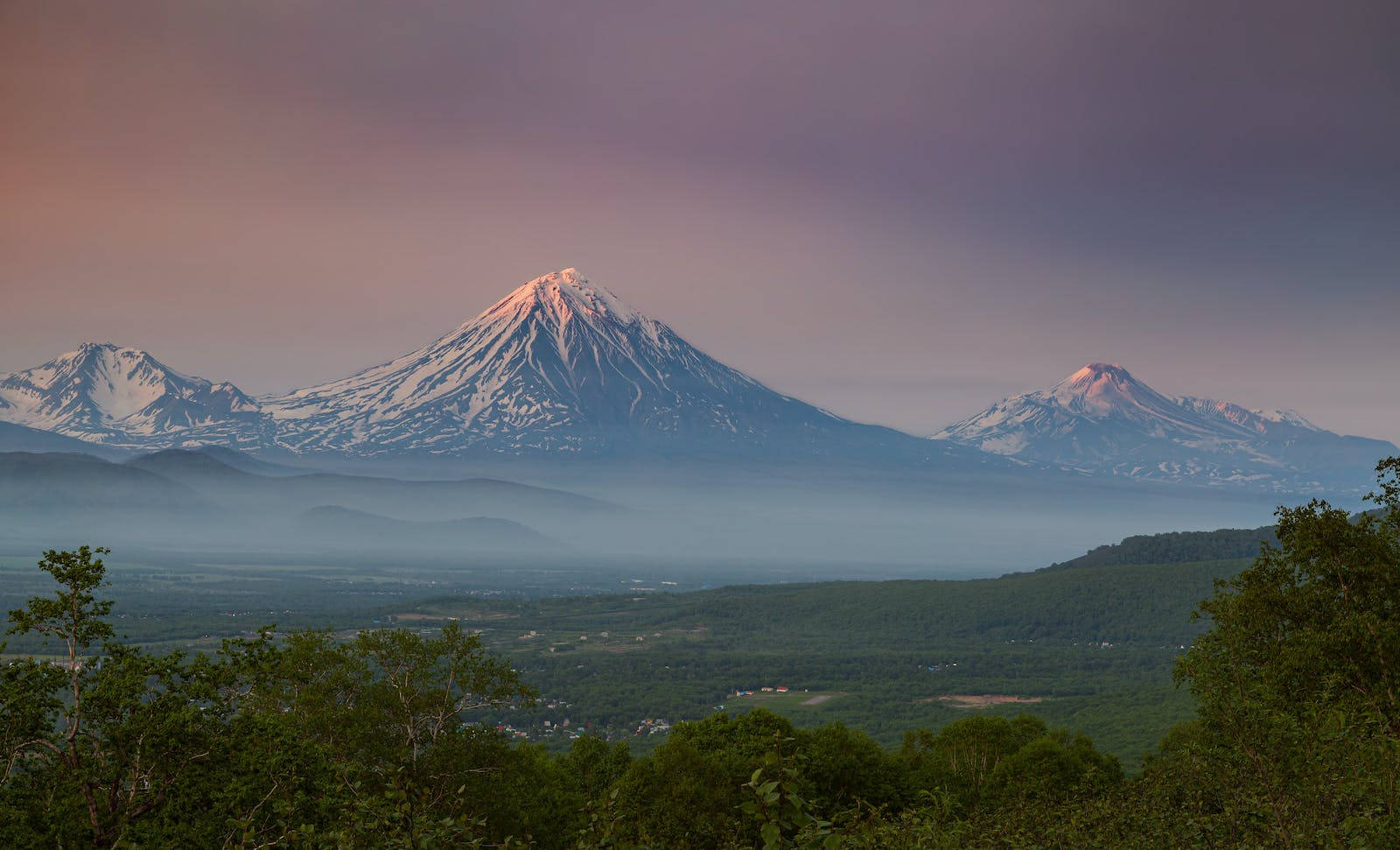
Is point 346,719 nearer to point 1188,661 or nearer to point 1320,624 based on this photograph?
point 1188,661

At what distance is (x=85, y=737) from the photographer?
79.8 ft

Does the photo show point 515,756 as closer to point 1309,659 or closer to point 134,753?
point 134,753

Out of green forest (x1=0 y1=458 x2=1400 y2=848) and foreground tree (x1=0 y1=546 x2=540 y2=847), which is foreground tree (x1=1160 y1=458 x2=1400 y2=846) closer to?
green forest (x1=0 y1=458 x2=1400 y2=848)

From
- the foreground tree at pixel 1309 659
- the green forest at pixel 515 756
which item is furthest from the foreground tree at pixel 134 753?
the foreground tree at pixel 1309 659

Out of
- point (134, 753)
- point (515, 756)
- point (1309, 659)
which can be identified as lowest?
point (515, 756)

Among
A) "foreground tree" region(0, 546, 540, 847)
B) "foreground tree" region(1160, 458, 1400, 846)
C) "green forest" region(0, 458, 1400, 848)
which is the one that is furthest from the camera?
"foreground tree" region(0, 546, 540, 847)

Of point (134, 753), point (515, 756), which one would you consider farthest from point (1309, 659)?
point (134, 753)

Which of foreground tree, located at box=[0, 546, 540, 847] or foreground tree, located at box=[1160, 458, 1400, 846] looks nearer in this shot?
foreground tree, located at box=[1160, 458, 1400, 846]

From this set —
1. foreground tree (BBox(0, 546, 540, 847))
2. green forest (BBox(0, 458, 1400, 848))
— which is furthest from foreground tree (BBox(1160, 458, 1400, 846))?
foreground tree (BBox(0, 546, 540, 847))

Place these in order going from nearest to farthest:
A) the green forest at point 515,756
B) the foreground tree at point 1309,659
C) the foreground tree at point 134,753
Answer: the green forest at point 515,756 → the foreground tree at point 1309,659 → the foreground tree at point 134,753

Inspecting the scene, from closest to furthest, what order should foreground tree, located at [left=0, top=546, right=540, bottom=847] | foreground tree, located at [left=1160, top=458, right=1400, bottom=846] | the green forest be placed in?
the green forest → foreground tree, located at [left=1160, top=458, right=1400, bottom=846] → foreground tree, located at [left=0, top=546, right=540, bottom=847]

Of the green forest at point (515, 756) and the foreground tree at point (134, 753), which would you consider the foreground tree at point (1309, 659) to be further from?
the foreground tree at point (134, 753)

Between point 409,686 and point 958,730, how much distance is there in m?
50.0

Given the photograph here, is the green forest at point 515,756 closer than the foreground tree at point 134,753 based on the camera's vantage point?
Yes
